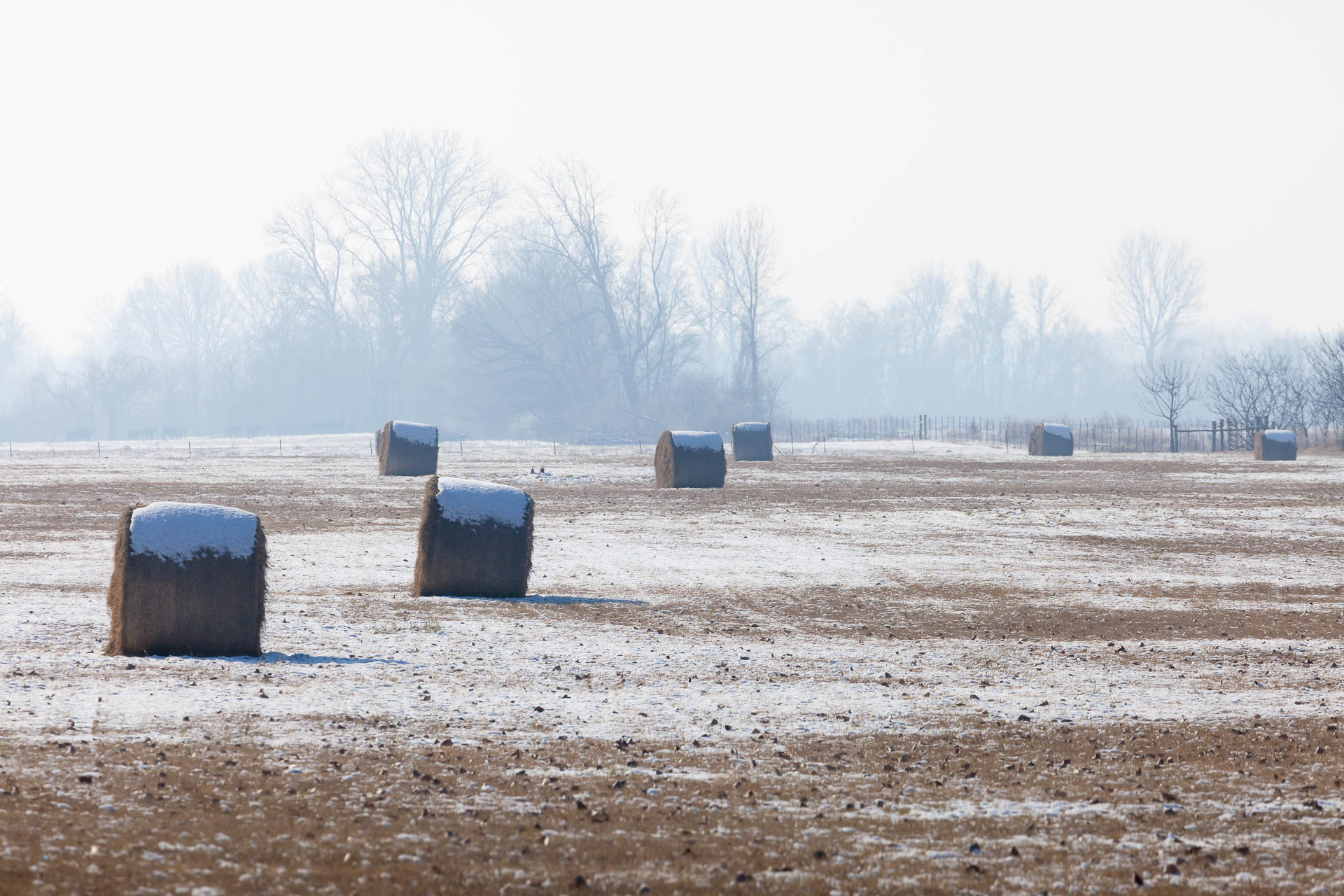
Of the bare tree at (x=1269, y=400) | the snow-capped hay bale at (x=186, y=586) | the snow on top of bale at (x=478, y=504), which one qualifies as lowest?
the snow-capped hay bale at (x=186, y=586)

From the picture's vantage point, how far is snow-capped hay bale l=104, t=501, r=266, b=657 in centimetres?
1080

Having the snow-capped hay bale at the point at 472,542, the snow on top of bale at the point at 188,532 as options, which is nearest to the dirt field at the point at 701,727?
the snow-capped hay bale at the point at 472,542

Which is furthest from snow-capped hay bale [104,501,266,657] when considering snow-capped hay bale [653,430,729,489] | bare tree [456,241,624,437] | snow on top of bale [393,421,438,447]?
bare tree [456,241,624,437]

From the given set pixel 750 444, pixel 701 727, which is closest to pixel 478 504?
pixel 701 727

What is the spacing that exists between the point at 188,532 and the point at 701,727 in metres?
4.58

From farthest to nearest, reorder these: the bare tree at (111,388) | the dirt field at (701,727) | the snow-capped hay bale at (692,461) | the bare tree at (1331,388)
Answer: the bare tree at (111,388) < the bare tree at (1331,388) < the snow-capped hay bale at (692,461) < the dirt field at (701,727)

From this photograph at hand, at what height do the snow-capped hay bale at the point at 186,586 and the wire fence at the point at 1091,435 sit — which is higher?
the wire fence at the point at 1091,435

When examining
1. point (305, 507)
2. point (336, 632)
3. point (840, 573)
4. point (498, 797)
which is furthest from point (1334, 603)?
point (305, 507)

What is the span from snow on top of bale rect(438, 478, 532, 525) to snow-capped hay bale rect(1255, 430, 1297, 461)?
4217 centimetres

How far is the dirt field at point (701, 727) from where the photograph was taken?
5.98 m

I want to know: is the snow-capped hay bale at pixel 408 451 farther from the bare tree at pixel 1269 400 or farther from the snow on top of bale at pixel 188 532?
the bare tree at pixel 1269 400

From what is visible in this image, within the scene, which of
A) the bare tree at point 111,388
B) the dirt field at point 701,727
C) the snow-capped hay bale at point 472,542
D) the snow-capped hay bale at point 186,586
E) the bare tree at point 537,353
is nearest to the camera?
the dirt field at point 701,727

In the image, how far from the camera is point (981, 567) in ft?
60.3

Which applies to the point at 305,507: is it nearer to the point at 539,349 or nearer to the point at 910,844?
the point at 910,844
